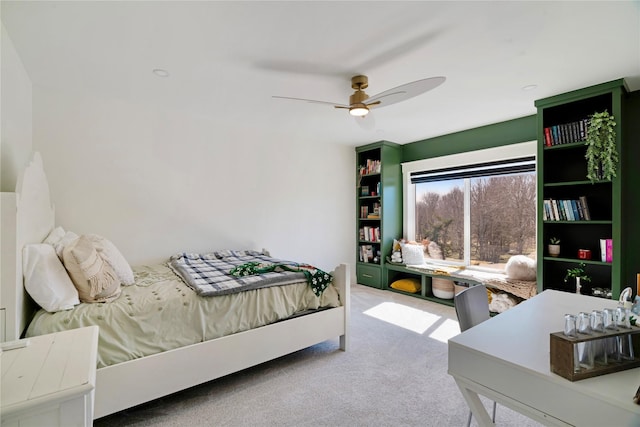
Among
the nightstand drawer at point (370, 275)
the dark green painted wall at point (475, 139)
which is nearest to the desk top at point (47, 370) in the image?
the nightstand drawer at point (370, 275)

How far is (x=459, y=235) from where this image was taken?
4.06 metres

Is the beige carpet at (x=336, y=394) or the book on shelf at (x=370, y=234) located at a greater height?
the book on shelf at (x=370, y=234)

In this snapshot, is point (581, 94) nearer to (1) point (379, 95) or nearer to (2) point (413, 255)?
(1) point (379, 95)

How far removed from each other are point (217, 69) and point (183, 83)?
1.52 ft

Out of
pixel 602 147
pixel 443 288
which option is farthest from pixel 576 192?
pixel 443 288

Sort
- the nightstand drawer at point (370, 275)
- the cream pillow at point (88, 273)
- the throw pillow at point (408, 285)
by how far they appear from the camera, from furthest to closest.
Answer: the nightstand drawer at point (370, 275), the throw pillow at point (408, 285), the cream pillow at point (88, 273)

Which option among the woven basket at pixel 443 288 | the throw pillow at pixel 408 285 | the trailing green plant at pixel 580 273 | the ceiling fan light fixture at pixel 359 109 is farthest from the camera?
the throw pillow at pixel 408 285

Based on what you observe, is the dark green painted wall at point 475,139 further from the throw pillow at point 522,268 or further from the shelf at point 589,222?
the throw pillow at point 522,268

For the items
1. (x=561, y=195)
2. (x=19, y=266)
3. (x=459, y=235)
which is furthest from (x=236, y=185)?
(x=561, y=195)

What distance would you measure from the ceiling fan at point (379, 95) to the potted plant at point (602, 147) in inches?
69.7

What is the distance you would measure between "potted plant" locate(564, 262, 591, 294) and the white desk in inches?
76.3

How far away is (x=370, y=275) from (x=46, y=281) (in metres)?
3.90

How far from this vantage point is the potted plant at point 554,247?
287 cm

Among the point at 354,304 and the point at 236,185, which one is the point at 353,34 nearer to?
the point at 236,185
